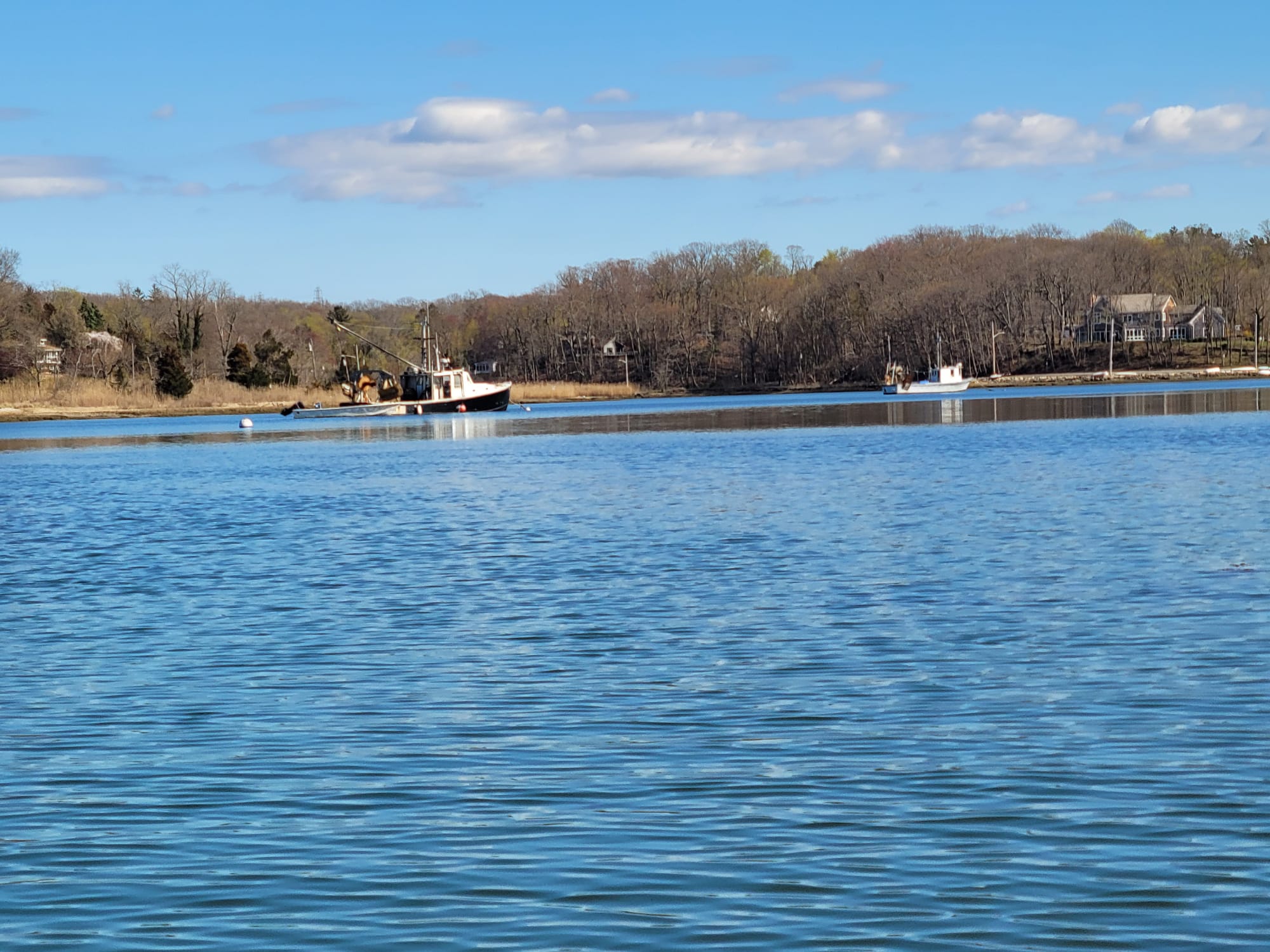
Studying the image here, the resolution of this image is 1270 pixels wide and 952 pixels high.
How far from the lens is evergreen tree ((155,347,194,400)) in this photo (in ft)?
442

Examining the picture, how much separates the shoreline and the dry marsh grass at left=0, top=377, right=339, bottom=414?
232 mm

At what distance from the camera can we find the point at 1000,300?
603 ft

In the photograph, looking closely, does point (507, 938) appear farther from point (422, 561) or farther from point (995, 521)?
point (995, 521)

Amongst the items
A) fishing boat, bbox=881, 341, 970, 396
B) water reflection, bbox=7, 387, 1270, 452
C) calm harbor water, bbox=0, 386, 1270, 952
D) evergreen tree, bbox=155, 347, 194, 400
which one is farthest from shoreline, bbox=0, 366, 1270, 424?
calm harbor water, bbox=0, 386, 1270, 952

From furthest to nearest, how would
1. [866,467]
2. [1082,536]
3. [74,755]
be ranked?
[866,467] → [1082,536] → [74,755]

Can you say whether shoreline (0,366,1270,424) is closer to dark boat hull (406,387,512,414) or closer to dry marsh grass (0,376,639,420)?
dry marsh grass (0,376,639,420)

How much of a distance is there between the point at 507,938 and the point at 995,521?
70.4ft

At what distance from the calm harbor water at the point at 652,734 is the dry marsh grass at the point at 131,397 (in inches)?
4059

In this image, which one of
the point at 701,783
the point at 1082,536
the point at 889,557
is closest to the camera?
the point at 701,783

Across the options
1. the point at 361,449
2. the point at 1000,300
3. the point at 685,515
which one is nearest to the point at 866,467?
the point at 685,515

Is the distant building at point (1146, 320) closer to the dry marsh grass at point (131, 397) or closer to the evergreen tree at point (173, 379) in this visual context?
the dry marsh grass at point (131, 397)

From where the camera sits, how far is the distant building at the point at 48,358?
135250mm

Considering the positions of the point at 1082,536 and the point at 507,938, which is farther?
the point at 1082,536

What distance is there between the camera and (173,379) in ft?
441
